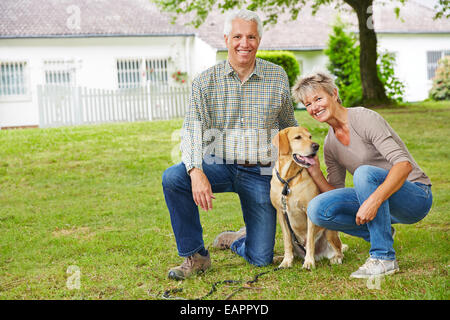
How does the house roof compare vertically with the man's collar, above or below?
above

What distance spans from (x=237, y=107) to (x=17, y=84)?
53.3 ft

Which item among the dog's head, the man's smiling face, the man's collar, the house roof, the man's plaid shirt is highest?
the house roof

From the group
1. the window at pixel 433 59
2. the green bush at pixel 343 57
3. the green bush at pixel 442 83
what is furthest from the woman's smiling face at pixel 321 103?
the window at pixel 433 59

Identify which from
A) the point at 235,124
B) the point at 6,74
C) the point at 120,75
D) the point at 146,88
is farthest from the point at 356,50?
the point at 235,124

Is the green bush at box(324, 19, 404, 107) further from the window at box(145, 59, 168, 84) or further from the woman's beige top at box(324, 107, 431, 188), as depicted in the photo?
the woman's beige top at box(324, 107, 431, 188)

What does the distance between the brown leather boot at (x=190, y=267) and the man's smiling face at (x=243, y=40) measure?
1.50 metres

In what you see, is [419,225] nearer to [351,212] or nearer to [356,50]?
[351,212]

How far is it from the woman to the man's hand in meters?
0.71

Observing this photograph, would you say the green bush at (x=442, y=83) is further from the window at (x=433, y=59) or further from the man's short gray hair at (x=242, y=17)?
the man's short gray hair at (x=242, y=17)

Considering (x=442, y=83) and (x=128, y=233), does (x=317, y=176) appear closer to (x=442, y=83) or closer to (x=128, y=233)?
(x=128, y=233)

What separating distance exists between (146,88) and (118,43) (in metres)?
3.46

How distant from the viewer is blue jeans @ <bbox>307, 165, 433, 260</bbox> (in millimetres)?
3455

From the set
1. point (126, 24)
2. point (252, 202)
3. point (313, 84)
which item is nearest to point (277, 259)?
point (252, 202)

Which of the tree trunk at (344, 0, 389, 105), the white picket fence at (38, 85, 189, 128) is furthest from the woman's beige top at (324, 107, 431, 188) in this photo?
the white picket fence at (38, 85, 189, 128)
